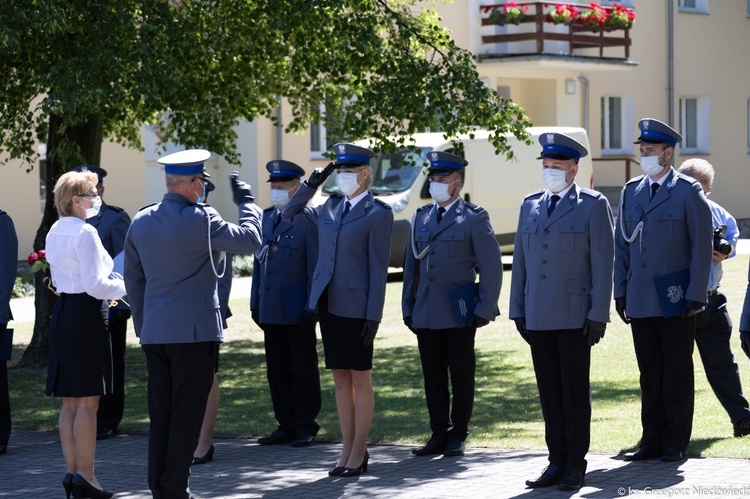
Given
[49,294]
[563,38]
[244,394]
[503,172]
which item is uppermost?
[563,38]

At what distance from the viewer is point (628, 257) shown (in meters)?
8.34

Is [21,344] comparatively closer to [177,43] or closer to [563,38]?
[177,43]

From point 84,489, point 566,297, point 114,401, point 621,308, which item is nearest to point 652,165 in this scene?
point 621,308

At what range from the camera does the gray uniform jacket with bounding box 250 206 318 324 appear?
9336 millimetres

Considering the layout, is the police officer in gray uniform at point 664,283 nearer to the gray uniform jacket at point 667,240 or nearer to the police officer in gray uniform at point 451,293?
the gray uniform jacket at point 667,240

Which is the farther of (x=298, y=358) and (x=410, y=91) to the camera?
(x=410, y=91)

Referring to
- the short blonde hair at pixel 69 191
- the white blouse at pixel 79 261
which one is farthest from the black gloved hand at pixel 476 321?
the short blonde hair at pixel 69 191

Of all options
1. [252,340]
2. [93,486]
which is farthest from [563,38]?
[93,486]

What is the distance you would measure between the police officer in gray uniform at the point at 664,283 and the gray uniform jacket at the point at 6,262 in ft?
14.5

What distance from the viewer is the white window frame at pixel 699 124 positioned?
3553cm

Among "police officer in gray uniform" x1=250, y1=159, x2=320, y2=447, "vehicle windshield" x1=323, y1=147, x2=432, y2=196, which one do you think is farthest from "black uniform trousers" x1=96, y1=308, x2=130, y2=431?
"vehicle windshield" x1=323, y1=147, x2=432, y2=196

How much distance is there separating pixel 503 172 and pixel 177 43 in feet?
39.5

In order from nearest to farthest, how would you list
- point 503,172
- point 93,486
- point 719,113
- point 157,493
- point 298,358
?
point 157,493
point 93,486
point 298,358
point 503,172
point 719,113

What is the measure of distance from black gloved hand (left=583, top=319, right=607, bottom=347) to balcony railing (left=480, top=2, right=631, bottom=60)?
22.8 m
